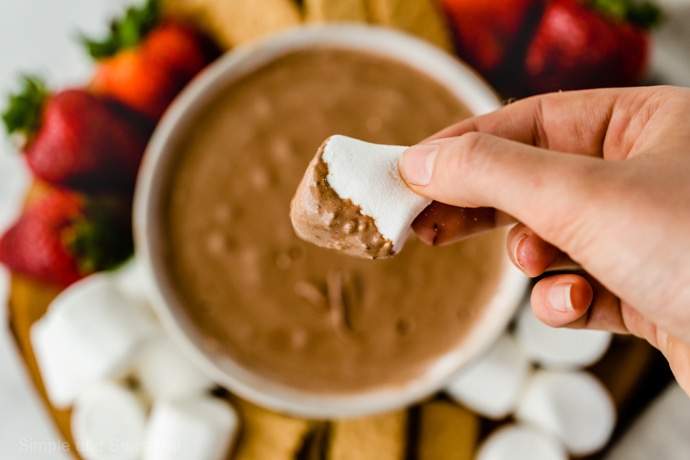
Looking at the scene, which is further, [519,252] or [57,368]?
[57,368]

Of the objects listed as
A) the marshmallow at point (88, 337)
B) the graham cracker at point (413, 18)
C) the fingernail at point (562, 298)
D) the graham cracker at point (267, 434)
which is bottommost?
the graham cracker at point (267, 434)

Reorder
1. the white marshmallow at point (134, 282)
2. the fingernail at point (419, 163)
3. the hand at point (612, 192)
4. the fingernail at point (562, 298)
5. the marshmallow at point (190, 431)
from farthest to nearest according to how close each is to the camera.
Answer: the white marshmallow at point (134, 282) < the marshmallow at point (190, 431) < the fingernail at point (562, 298) < the fingernail at point (419, 163) < the hand at point (612, 192)

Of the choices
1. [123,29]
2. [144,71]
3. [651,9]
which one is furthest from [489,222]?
[123,29]

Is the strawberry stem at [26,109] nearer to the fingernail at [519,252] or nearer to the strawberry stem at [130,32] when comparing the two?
the strawberry stem at [130,32]

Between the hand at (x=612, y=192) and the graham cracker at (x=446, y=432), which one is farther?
the graham cracker at (x=446, y=432)

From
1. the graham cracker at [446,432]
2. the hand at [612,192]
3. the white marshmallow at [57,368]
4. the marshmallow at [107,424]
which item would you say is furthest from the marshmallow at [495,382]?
the white marshmallow at [57,368]

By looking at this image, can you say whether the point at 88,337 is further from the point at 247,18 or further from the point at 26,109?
the point at 247,18

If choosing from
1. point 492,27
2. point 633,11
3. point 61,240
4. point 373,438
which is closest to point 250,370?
point 373,438
